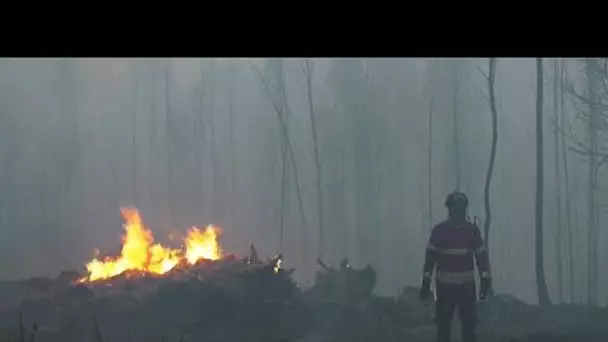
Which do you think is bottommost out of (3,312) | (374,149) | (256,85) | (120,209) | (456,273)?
(3,312)

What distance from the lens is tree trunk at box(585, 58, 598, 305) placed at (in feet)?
33.3

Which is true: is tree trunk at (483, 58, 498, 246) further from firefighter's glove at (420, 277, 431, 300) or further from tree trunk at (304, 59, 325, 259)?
firefighter's glove at (420, 277, 431, 300)

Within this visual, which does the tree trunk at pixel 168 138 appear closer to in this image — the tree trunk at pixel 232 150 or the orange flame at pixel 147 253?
the orange flame at pixel 147 253

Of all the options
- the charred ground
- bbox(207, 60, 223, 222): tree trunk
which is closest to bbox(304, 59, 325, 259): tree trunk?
the charred ground

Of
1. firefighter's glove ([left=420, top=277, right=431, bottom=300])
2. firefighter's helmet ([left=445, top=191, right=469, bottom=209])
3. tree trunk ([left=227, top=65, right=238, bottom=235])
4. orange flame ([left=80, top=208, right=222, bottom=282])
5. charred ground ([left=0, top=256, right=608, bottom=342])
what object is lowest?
charred ground ([left=0, top=256, right=608, bottom=342])

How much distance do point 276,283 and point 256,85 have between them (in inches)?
117

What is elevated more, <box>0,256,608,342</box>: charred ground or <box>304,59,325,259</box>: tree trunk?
<box>304,59,325,259</box>: tree trunk

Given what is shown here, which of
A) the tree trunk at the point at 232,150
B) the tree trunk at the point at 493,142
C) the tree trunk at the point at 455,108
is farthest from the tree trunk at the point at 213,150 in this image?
the tree trunk at the point at 493,142

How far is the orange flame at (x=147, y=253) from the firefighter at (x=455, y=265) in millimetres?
3117

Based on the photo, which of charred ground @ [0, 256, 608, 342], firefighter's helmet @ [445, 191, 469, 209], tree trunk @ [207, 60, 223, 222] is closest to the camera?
firefighter's helmet @ [445, 191, 469, 209]
